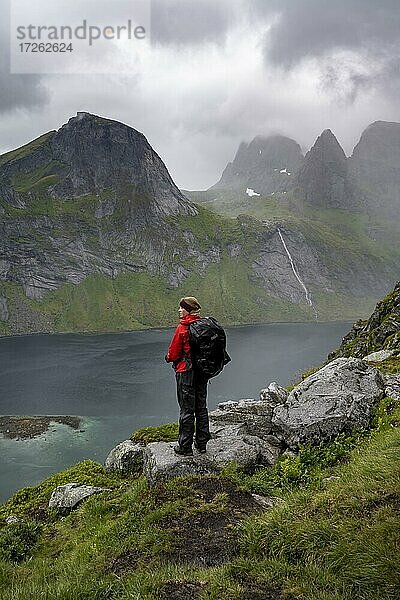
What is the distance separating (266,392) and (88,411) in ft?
206

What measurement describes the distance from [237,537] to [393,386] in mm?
9535

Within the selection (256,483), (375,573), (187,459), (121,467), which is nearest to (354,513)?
(375,573)

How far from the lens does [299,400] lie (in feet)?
41.5

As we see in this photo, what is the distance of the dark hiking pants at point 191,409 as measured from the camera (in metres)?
10.6

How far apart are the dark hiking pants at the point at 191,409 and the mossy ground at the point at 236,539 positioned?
1228 millimetres

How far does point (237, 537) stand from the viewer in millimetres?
7027

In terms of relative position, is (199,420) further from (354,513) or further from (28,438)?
(28,438)

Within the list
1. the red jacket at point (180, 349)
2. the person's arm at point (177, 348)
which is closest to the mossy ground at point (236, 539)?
the red jacket at point (180, 349)

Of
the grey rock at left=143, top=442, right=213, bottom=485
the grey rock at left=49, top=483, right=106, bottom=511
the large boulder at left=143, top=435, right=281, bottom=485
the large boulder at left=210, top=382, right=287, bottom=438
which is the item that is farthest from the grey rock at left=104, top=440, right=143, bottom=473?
the grey rock at left=143, top=442, right=213, bottom=485

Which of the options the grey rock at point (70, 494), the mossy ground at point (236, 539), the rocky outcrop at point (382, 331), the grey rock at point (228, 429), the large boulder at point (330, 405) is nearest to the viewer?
the mossy ground at point (236, 539)

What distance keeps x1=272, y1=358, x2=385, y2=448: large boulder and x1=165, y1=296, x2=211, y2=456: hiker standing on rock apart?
238 cm

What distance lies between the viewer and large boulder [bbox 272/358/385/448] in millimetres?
11180

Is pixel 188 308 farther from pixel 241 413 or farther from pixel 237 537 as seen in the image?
pixel 241 413

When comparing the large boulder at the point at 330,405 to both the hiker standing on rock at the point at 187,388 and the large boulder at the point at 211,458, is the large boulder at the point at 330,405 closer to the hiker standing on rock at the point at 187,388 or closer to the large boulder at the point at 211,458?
the large boulder at the point at 211,458
